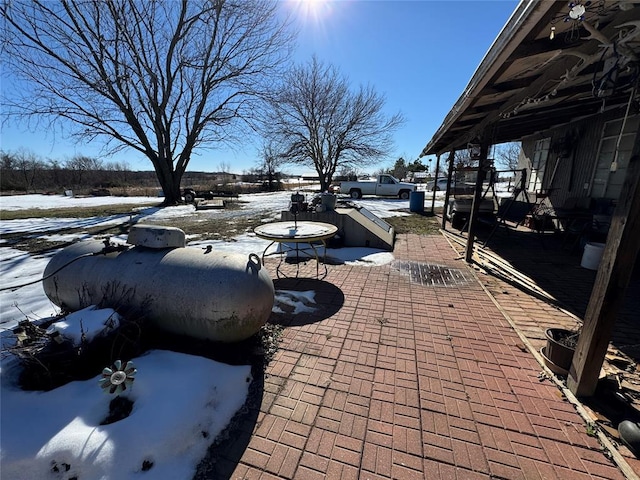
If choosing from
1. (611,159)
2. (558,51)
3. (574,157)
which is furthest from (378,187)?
(558,51)

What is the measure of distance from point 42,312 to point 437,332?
4.44m

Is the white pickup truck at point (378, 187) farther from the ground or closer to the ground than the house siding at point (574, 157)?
closer to the ground

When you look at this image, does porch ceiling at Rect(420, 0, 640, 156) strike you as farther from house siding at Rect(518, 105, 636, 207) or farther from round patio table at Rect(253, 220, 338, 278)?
house siding at Rect(518, 105, 636, 207)

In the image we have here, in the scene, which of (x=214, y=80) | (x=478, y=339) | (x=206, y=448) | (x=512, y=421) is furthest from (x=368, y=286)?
(x=214, y=80)

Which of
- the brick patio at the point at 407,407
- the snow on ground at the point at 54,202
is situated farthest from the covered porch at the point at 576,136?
the snow on ground at the point at 54,202

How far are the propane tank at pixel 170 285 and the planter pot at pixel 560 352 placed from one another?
2.43m

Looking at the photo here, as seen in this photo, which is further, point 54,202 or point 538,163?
point 54,202

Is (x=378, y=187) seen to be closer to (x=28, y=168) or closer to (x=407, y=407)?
(x=407, y=407)

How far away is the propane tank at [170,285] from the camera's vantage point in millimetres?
2158

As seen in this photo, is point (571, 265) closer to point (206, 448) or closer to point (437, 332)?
point (437, 332)

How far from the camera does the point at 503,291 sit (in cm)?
382

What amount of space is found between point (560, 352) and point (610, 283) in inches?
30.9

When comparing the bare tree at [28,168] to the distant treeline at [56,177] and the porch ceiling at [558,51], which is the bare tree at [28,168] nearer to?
the distant treeline at [56,177]

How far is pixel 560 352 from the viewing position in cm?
212
